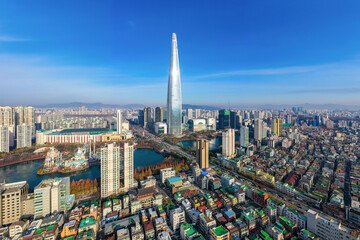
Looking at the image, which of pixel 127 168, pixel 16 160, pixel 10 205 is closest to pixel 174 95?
pixel 127 168

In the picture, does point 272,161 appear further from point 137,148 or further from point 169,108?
point 169,108

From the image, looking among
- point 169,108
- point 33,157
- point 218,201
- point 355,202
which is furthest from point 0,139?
point 355,202

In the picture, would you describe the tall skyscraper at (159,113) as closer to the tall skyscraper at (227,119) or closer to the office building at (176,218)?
the tall skyscraper at (227,119)

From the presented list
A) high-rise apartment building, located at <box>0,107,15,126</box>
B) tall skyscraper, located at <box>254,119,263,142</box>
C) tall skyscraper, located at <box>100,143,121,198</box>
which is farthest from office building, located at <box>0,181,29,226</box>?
tall skyscraper, located at <box>254,119,263,142</box>

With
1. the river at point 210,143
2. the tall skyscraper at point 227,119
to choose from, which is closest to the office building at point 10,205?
the river at point 210,143

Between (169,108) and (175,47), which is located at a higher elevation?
(175,47)

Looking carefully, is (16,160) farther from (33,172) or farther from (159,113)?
(159,113)
